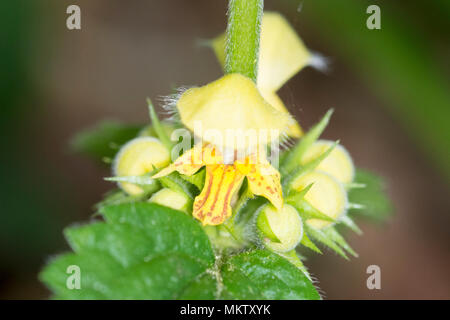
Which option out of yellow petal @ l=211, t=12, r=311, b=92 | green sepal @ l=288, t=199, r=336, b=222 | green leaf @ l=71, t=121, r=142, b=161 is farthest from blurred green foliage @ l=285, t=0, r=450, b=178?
green sepal @ l=288, t=199, r=336, b=222

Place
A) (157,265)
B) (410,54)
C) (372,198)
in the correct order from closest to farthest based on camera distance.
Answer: (157,265)
(372,198)
(410,54)

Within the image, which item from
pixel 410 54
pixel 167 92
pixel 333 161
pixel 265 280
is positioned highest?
pixel 410 54

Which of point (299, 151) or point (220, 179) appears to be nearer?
point (220, 179)

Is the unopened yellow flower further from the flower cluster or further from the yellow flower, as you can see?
the yellow flower

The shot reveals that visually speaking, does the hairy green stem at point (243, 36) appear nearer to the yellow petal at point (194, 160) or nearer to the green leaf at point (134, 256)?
the yellow petal at point (194, 160)

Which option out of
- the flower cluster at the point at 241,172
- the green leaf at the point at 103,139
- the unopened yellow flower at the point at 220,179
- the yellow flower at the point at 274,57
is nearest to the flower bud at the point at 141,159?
the flower cluster at the point at 241,172

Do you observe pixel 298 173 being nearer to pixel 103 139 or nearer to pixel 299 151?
pixel 299 151

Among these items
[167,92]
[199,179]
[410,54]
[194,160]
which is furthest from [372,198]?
[167,92]
